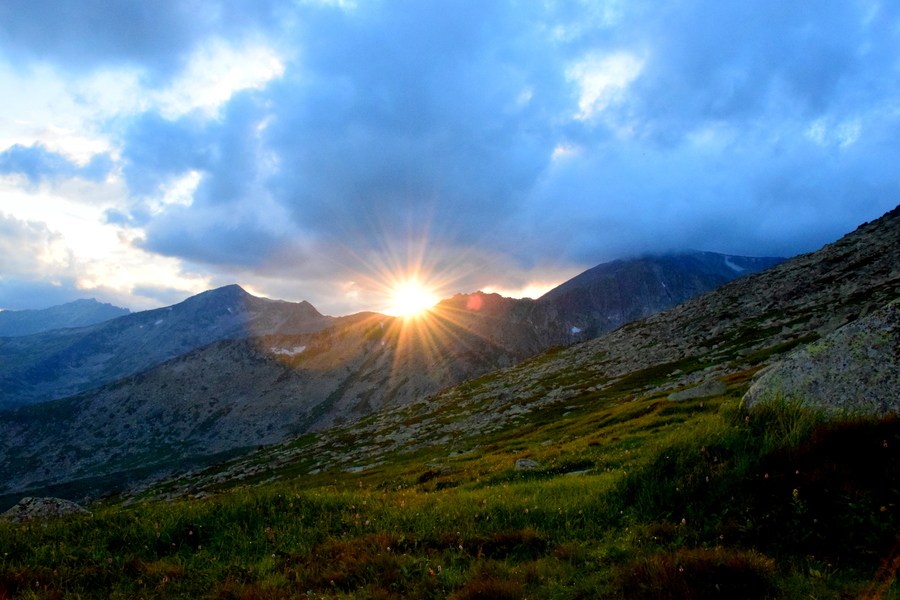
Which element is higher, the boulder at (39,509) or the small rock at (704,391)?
the boulder at (39,509)

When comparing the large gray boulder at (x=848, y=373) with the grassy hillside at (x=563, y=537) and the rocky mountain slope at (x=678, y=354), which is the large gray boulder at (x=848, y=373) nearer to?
the grassy hillside at (x=563, y=537)

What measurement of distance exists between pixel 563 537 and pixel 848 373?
24.2ft

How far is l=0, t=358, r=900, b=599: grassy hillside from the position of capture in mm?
6223

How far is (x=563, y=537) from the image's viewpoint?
7977 mm

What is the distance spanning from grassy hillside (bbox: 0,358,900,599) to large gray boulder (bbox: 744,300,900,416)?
0.68 m

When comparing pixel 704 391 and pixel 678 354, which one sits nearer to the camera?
pixel 704 391

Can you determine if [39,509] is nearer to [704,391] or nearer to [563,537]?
[563,537]

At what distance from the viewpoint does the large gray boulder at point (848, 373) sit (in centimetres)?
891

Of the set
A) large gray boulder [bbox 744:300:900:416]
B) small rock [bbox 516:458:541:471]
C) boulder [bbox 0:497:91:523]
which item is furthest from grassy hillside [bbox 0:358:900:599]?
small rock [bbox 516:458:541:471]

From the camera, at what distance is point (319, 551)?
7.74 meters

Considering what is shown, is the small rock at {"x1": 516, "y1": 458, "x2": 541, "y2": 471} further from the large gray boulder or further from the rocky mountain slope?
the rocky mountain slope

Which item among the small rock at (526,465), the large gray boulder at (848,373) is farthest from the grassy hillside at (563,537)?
the small rock at (526,465)

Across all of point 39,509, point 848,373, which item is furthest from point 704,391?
point 39,509

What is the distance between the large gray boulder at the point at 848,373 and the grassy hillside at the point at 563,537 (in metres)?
0.68
